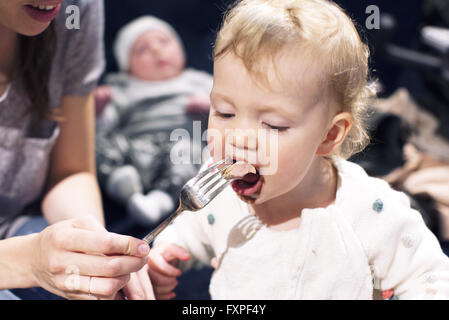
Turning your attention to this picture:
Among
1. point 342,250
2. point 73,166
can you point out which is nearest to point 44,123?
point 73,166

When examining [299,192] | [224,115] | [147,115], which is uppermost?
[224,115]

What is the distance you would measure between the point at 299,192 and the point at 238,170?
101 millimetres

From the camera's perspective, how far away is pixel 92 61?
0.67 m

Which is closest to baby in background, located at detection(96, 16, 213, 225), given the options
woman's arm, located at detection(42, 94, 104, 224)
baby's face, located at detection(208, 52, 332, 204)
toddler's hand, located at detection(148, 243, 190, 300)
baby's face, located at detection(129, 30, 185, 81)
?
baby's face, located at detection(129, 30, 185, 81)

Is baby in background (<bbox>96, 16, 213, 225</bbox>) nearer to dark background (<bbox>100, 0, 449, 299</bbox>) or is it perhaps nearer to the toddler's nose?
dark background (<bbox>100, 0, 449, 299</bbox>)

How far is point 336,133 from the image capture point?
0.47 m

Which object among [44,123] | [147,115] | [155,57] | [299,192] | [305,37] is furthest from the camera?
[155,57]

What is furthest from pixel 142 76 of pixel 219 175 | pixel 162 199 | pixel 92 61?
pixel 219 175

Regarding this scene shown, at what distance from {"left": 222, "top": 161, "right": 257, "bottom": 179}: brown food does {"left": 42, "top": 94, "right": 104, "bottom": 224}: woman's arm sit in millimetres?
280

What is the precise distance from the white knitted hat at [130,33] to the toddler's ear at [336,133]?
826mm

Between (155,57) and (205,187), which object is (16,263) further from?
(155,57)

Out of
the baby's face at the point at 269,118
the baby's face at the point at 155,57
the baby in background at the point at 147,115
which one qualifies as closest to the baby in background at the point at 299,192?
the baby's face at the point at 269,118

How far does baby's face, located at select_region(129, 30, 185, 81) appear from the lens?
1.20 m

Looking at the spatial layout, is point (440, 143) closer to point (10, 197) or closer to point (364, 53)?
point (364, 53)
